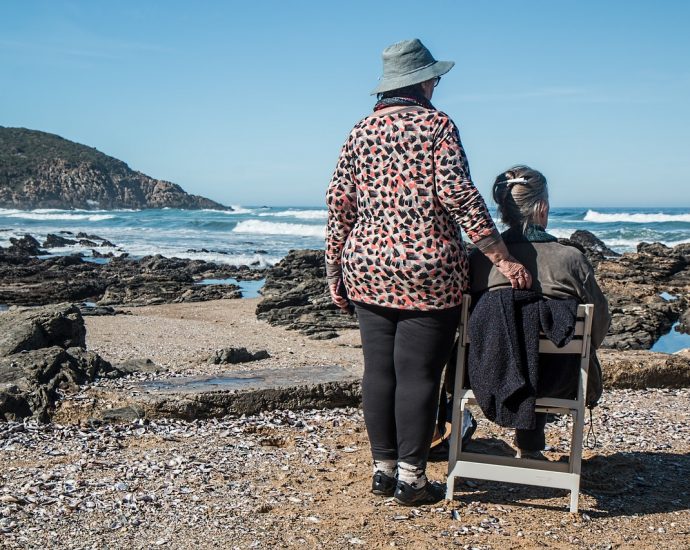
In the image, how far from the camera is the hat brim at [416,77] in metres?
3.57

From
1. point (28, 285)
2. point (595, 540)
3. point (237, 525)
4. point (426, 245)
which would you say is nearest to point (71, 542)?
point (237, 525)

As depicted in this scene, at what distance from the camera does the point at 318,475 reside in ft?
13.8

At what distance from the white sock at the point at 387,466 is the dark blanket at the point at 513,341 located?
22.3 inches

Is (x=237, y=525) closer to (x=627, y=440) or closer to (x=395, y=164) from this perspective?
(x=395, y=164)

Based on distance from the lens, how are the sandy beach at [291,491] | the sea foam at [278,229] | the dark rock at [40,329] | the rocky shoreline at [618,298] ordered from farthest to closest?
the sea foam at [278,229], the rocky shoreline at [618,298], the dark rock at [40,329], the sandy beach at [291,491]

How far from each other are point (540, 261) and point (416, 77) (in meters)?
1.04

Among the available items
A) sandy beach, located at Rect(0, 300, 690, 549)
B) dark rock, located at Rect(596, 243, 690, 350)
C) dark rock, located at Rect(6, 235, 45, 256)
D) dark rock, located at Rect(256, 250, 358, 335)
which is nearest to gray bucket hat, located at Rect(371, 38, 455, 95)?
sandy beach, located at Rect(0, 300, 690, 549)

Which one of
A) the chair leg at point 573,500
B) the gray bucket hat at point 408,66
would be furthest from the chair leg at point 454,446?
the gray bucket hat at point 408,66

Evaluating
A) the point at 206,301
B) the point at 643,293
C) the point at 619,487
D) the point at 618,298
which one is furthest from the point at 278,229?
the point at 619,487

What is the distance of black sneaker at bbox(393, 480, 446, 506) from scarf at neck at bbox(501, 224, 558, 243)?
127cm

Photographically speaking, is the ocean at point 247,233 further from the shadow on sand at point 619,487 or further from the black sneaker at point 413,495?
the black sneaker at point 413,495

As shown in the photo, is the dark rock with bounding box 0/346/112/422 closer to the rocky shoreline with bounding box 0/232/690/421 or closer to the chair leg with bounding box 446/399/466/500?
the rocky shoreline with bounding box 0/232/690/421

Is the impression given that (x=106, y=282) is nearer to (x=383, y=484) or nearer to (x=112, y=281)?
(x=112, y=281)

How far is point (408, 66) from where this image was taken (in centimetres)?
361
